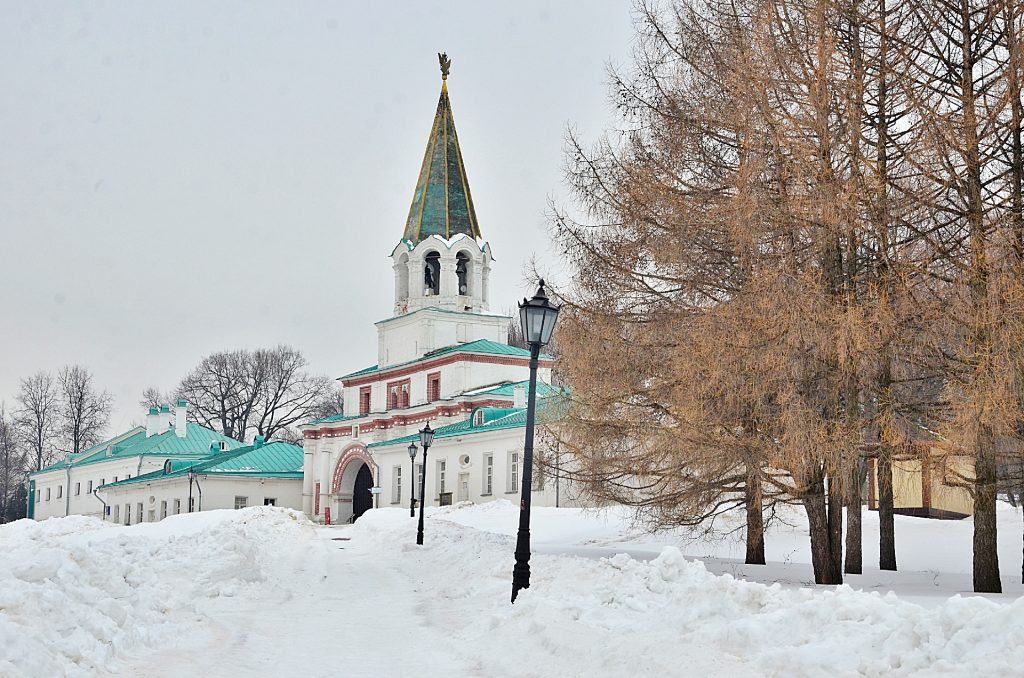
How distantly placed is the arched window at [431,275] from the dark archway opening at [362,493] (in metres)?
10.2

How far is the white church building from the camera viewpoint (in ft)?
173

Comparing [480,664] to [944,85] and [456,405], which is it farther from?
[456,405]

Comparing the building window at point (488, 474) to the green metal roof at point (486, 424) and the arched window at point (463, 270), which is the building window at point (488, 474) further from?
the arched window at point (463, 270)

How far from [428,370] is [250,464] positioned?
44.7 feet

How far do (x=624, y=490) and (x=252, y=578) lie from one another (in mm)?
6732

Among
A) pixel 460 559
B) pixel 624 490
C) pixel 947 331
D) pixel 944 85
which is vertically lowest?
pixel 460 559

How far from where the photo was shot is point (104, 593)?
10.3 m

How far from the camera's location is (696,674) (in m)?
7.82

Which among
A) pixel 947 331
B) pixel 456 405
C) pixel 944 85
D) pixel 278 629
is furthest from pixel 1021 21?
pixel 456 405

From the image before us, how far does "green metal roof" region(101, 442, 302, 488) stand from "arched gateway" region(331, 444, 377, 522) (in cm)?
536

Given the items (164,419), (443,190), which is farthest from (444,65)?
(164,419)

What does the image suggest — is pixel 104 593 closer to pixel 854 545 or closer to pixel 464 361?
pixel 854 545

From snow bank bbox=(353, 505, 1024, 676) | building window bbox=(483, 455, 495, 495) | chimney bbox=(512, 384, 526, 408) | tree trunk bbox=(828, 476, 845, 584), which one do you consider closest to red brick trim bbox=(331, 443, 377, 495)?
chimney bbox=(512, 384, 526, 408)

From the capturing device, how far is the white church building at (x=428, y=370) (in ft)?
173
